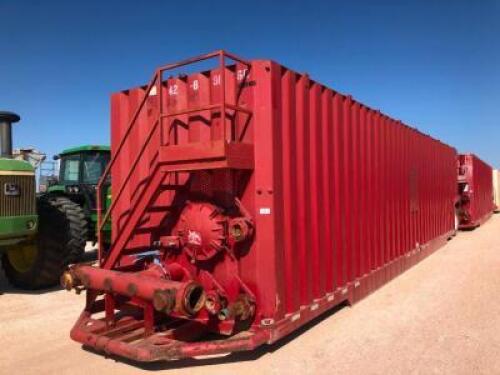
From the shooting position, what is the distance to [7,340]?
219 inches

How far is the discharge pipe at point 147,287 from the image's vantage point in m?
4.18

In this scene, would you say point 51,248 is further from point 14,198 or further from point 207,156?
point 207,156

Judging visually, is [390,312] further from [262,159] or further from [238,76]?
[238,76]

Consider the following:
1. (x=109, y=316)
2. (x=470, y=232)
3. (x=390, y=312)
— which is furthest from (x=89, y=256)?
(x=470, y=232)

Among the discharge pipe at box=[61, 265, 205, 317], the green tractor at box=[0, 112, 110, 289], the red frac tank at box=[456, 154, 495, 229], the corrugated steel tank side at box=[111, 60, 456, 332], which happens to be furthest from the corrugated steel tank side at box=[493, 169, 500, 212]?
the discharge pipe at box=[61, 265, 205, 317]

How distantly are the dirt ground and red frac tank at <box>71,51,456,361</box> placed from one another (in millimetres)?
256

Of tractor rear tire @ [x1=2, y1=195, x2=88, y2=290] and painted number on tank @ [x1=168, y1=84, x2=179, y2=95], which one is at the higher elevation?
painted number on tank @ [x1=168, y1=84, x2=179, y2=95]

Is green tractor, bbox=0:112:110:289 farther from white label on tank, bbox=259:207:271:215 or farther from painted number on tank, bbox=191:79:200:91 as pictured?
white label on tank, bbox=259:207:271:215

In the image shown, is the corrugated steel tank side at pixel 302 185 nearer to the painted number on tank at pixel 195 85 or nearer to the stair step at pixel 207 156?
the painted number on tank at pixel 195 85

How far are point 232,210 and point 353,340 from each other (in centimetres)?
204

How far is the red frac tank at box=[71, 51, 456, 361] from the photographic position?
479 centimetres

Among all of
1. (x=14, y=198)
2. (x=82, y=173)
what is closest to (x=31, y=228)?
(x=14, y=198)

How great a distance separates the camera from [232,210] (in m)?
5.09

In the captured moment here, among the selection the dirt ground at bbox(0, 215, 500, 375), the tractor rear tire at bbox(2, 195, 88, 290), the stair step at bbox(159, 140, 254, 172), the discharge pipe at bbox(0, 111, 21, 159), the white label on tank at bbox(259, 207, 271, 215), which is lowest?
the dirt ground at bbox(0, 215, 500, 375)
